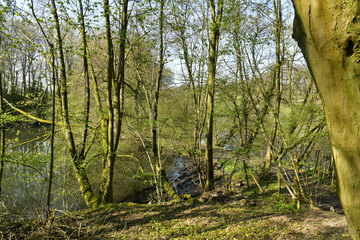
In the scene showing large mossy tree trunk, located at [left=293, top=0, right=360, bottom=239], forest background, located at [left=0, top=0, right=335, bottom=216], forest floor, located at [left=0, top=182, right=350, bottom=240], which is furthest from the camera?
forest background, located at [left=0, top=0, right=335, bottom=216]

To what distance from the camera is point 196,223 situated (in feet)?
16.1

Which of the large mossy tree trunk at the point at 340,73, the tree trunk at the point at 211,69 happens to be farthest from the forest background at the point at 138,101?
the large mossy tree trunk at the point at 340,73

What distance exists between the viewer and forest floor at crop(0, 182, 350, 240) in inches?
155

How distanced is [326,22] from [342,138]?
61 centimetres

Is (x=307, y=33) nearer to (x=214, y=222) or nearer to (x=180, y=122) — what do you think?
(x=214, y=222)

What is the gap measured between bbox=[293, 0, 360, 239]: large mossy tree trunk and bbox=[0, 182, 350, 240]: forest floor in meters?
3.04

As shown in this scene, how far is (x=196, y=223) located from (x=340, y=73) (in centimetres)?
433

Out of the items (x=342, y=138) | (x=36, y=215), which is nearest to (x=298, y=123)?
(x=342, y=138)

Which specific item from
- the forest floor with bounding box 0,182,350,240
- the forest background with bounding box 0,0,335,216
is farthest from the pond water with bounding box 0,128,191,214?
the forest floor with bounding box 0,182,350,240

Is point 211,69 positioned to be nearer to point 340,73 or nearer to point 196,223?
point 196,223

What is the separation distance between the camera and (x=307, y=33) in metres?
1.35

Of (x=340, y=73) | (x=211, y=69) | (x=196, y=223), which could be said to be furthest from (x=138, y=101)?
(x=340, y=73)

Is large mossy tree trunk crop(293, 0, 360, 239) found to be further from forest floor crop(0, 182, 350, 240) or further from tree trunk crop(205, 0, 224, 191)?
tree trunk crop(205, 0, 224, 191)

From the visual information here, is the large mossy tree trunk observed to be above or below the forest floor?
above
